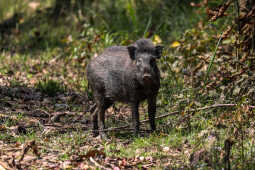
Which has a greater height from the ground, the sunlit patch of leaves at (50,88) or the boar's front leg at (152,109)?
the sunlit patch of leaves at (50,88)

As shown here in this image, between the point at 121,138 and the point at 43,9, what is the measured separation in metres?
7.97

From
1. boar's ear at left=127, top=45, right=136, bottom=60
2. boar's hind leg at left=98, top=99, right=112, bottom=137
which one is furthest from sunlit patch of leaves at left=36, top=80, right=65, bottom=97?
boar's ear at left=127, top=45, right=136, bottom=60

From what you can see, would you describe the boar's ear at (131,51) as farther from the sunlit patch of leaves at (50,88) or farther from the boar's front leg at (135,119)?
the sunlit patch of leaves at (50,88)

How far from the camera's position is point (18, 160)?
442cm

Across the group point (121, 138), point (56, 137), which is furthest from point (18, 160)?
point (121, 138)

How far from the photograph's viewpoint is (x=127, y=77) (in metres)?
5.70

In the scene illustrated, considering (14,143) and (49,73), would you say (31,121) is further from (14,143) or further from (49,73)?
(49,73)

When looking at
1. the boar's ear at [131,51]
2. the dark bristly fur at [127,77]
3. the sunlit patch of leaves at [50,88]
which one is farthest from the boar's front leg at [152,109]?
the sunlit patch of leaves at [50,88]

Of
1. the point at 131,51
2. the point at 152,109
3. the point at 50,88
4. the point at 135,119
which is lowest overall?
the point at 135,119

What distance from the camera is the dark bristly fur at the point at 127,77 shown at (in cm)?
546

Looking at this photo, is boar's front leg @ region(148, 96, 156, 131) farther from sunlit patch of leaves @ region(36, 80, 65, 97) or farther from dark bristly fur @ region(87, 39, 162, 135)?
sunlit patch of leaves @ region(36, 80, 65, 97)

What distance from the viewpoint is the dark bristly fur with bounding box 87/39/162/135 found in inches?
215

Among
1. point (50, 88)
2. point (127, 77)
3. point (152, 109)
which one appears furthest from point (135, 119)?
point (50, 88)

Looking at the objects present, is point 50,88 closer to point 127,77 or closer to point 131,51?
point 127,77
